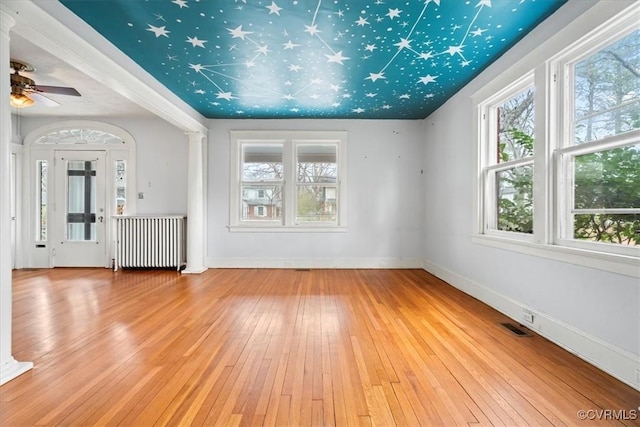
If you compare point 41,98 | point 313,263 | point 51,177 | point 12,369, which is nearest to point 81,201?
point 51,177

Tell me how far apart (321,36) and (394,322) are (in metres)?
2.85

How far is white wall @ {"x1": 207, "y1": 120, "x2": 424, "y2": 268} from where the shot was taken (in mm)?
5680

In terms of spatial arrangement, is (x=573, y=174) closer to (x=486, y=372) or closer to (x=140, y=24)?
(x=486, y=372)

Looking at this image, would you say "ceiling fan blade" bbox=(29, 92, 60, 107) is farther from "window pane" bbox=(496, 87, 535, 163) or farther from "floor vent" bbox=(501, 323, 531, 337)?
"floor vent" bbox=(501, 323, 531, 337)

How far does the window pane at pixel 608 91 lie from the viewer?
2.01m

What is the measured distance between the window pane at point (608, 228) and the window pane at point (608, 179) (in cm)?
8

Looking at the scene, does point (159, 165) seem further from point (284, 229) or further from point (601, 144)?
point (601, 144)

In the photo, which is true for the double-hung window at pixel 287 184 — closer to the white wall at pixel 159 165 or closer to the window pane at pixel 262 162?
the window pane at pixel 262 162

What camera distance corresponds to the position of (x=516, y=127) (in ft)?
10.5

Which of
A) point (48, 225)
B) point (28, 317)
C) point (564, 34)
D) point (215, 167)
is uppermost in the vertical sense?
point (564, 34)

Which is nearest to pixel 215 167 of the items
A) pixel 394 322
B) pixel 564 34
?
pixel 394 322

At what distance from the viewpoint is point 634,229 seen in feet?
6.58

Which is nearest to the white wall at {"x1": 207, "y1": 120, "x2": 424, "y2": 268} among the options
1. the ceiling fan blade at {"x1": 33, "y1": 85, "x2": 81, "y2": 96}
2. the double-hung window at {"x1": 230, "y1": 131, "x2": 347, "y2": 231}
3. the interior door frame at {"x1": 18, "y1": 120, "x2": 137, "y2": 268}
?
the double-hung window at {"x1": 230, "y1": 131, "x2": 347, "y2": 231}

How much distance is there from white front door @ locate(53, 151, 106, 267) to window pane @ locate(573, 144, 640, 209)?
22.9 feet
